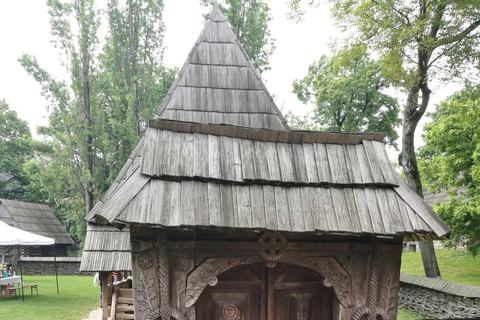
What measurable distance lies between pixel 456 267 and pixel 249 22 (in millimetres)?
15507

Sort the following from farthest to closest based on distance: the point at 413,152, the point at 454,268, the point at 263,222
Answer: the point at 454,268, the point at 413,152, the point at 263,222

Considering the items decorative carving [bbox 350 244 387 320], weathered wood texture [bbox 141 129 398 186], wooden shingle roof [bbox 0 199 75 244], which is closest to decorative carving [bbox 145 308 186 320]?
weathered wood texture [bbox 141 129 398 186]

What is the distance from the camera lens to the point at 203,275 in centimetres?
350

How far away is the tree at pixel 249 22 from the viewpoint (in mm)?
16781

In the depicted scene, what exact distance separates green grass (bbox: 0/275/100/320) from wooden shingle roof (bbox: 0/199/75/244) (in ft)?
28.0

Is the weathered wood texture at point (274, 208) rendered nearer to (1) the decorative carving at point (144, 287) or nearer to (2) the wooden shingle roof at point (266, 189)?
(2) the wooden shingle roof at point (266, 189)

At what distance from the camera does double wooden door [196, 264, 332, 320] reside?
396 cm

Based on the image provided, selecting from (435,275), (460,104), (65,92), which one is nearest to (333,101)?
(460,104)

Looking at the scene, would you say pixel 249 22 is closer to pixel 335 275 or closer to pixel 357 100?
pixel 357 100

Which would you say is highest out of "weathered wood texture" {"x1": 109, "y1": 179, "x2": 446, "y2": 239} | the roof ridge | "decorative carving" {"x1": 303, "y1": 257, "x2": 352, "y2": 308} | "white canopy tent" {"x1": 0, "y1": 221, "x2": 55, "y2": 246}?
the roof ridge

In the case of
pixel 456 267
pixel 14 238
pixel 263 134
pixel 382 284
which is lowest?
pixel 456 267

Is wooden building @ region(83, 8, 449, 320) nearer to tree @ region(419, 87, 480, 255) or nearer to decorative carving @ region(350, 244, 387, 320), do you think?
decorative carving @ region(350, 244, 387, 320)

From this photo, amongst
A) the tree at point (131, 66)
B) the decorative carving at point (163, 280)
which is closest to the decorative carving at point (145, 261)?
the decorative carving at point (163, 280)

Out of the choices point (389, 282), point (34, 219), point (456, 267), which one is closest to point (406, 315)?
point (456, 267)
